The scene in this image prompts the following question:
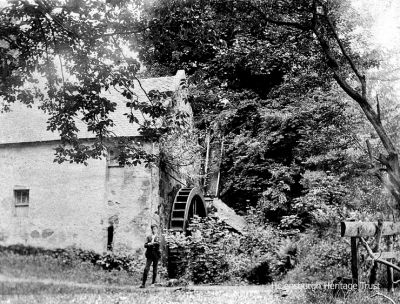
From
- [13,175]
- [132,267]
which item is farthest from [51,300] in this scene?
[13,175]

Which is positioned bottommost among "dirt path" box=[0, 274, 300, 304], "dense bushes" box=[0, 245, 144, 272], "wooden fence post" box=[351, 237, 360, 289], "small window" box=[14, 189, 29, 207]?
"dense bushes" box=[0, 245, 144, 272]

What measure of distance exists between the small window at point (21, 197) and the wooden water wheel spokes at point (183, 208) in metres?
5.35

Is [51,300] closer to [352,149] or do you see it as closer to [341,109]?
[341,109]

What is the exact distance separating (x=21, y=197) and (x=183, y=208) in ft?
19.6

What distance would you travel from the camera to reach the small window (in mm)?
15687

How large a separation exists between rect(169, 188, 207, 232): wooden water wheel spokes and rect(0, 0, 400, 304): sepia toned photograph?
2.2 inches

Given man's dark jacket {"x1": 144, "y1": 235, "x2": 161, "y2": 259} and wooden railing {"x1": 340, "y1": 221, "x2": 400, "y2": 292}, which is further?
man's dark jacket {"x1": 144, "y1": 235, "x2": 161, "y2": 259}

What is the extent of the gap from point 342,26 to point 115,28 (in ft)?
17.6

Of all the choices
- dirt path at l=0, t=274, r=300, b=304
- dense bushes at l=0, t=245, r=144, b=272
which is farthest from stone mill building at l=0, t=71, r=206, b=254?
dirt path at l=0, t=274, r=300, b=304

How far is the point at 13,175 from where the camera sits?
16.0 m

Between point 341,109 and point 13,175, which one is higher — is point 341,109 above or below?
above

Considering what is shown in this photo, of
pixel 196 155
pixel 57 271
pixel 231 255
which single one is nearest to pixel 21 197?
pixel 57 271

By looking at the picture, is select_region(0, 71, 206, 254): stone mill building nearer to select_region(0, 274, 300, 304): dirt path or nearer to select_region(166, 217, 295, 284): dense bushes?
select_region(166, 217, 295, 284): dense bushes

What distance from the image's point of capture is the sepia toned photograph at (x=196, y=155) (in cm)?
682
